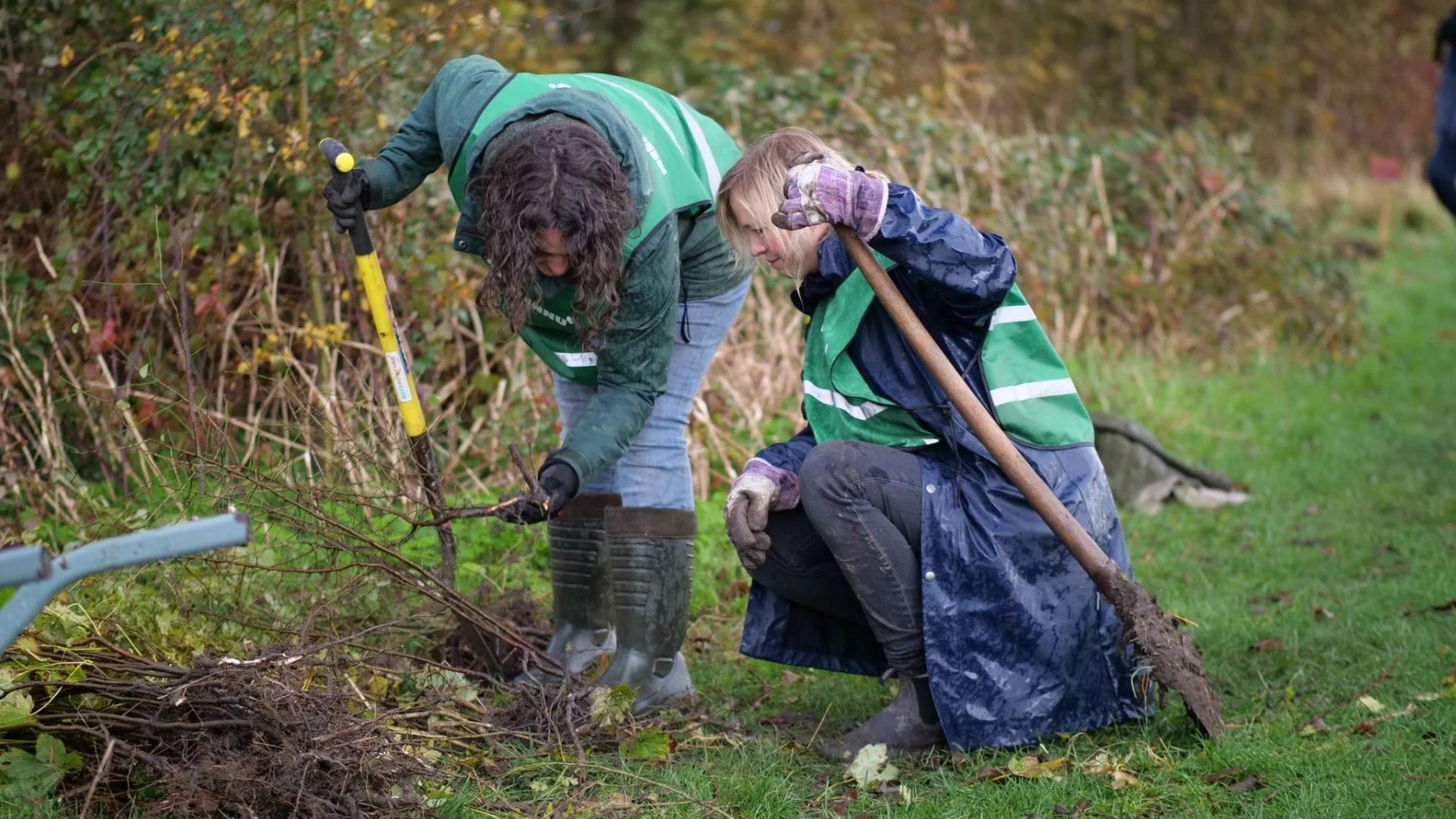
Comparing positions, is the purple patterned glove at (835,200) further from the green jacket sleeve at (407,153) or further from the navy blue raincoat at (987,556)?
the green jacket sleeve at (407,153)

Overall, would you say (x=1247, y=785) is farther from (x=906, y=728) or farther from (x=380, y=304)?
(x=380, y=304)

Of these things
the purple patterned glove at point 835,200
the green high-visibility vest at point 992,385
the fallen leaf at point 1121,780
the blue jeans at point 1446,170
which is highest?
the purple patterned glove at point 835,200

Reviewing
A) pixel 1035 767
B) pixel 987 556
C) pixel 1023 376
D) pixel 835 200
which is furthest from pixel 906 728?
pixel 835 200

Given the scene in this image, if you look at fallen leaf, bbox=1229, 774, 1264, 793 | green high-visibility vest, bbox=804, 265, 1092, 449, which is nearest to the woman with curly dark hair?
green high-visibility vest, bbox=804, 265, 1092, 449

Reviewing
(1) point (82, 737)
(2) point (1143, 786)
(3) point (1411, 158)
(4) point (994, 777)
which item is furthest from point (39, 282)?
(3) point (1411, 158)

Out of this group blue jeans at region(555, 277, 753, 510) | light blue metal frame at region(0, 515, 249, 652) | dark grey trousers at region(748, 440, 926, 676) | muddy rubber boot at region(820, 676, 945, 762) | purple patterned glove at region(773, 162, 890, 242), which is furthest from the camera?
blue jeans at region(555, 277, 753, 510)

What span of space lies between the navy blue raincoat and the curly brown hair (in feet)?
1.96

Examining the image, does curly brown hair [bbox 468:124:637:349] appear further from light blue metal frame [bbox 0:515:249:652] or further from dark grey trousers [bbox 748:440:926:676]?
light blue metal frame [bbox 0:515:249:652]

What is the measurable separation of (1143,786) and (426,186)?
3.68 metres

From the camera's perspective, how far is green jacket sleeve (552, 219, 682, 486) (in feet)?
10.3

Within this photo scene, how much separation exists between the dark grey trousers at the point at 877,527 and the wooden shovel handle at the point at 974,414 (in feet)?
0.71

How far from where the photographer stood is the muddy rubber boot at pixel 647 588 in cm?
345

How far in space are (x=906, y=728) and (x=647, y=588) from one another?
0.73 m

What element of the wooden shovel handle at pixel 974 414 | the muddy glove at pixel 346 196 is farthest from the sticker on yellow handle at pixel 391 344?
the wooden shovel handle at pixel 974 414
